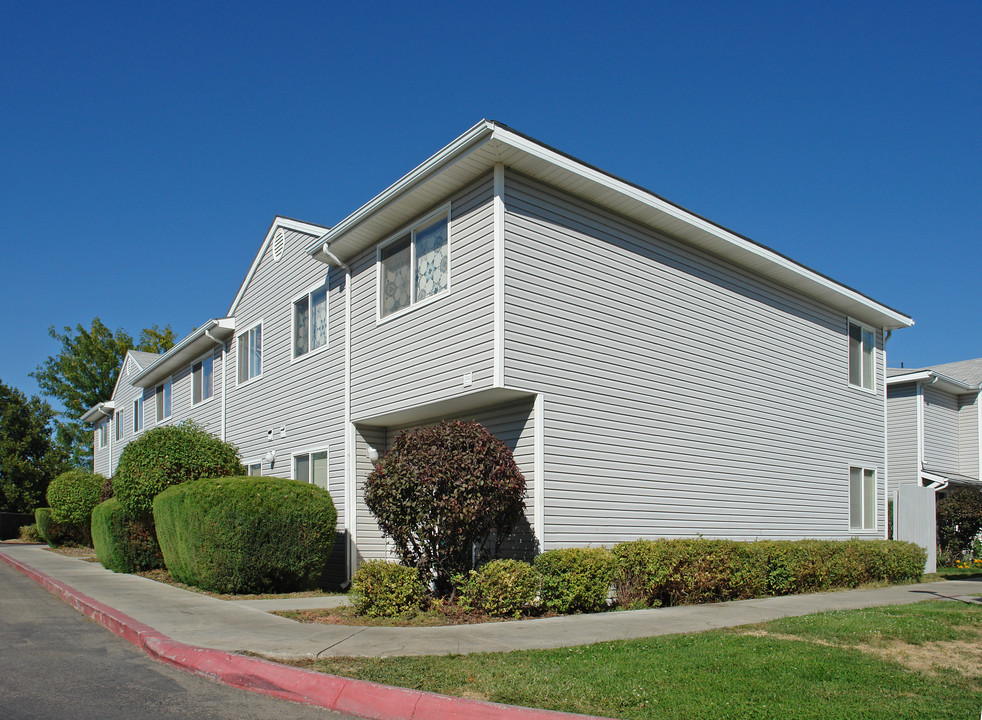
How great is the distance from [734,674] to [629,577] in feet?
16.1

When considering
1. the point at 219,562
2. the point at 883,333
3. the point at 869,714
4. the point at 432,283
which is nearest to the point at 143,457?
the point at 219,562

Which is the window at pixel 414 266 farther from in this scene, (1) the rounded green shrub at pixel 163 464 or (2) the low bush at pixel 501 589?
(1) the rounded green shrub at pixel 163 464

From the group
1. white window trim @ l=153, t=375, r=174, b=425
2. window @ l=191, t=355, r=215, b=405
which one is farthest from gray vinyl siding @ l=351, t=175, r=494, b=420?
white window trim @ l=153, t=375, r=174, b=425

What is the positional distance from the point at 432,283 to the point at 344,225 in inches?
94.2

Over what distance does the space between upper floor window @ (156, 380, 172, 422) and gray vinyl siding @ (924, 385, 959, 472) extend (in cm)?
2425

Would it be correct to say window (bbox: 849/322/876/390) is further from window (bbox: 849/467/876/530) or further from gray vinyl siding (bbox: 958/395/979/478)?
gray vinyl siding (bbox: 958/395/979/478)

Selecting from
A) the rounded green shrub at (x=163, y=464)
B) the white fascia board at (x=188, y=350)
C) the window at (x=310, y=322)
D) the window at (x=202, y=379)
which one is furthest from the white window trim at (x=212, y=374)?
the rounded green shrub at (x=163, y=464)

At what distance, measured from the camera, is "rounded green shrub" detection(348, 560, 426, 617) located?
411 inches

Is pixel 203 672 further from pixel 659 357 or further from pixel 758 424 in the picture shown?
pixel 758 424

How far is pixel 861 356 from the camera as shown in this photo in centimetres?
1948

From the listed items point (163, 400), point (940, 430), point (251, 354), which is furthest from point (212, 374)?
point (940, 430)

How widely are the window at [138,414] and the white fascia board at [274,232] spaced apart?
Answer: 12.2 meters

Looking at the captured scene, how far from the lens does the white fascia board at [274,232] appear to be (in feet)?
57.0

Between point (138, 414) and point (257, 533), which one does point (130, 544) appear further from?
point (138, 414)
